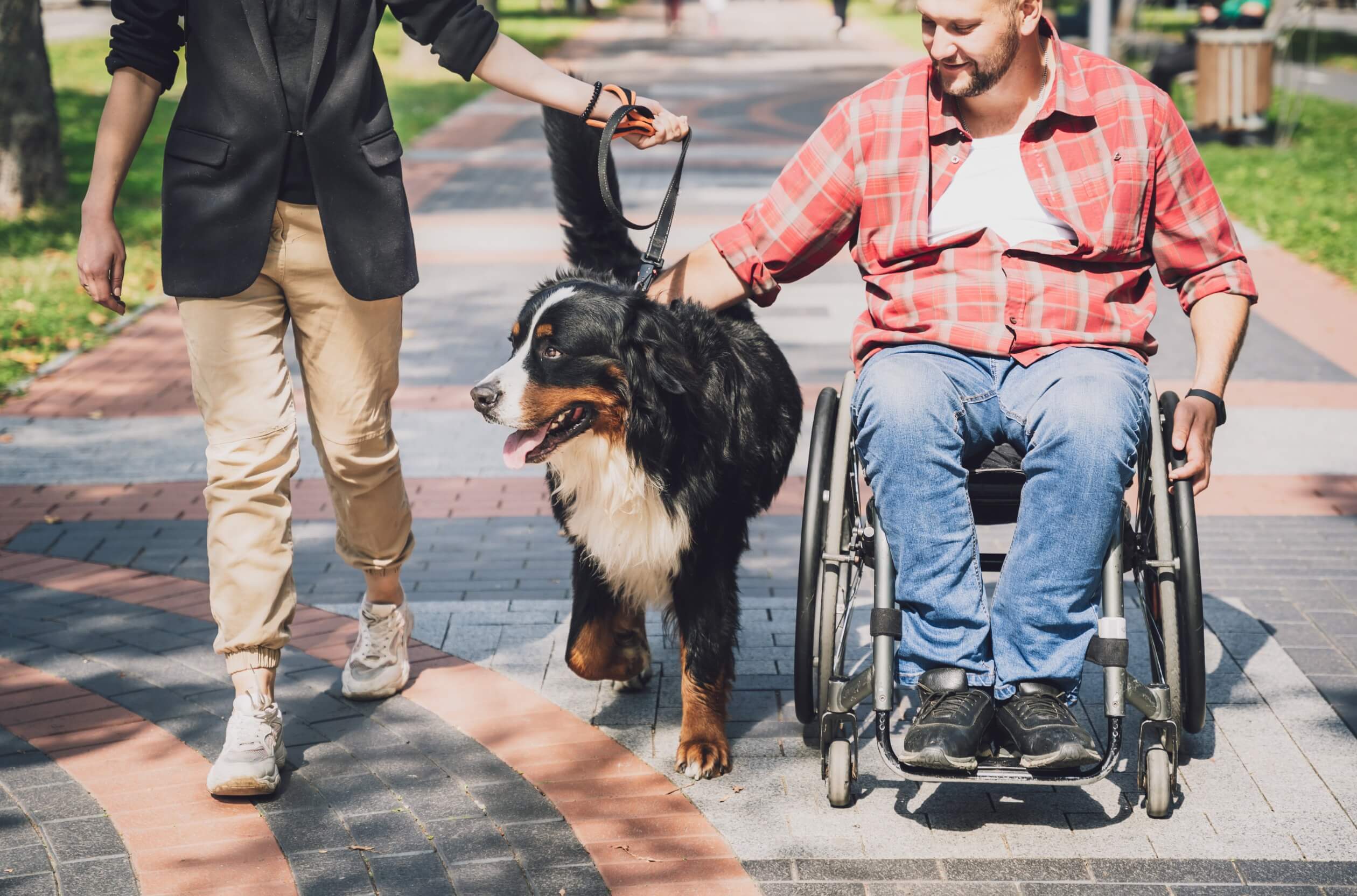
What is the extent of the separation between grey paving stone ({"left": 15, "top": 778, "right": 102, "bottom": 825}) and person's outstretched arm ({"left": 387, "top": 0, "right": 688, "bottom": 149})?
6.36 ft

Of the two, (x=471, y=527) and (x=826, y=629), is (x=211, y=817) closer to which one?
(x=826, y=629)

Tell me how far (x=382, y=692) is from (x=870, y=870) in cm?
150

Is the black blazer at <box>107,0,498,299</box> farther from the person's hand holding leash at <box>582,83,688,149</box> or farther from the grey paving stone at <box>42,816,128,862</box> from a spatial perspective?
the grey paving stone at <box>42,816,128,862</box>

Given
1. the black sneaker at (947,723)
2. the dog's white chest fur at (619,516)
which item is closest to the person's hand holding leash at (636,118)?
the dog's white chest fur at (619,516)

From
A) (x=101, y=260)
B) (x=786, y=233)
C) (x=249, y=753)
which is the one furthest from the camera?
(x=786, y=233)

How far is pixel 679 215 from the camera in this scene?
1115 centimetres

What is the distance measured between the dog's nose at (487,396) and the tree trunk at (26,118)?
30.2 ft

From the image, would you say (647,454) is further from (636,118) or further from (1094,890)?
(1094,890)

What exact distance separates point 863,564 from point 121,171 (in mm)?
1964

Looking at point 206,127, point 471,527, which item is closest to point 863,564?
point 206,127

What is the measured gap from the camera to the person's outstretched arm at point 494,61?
339cm

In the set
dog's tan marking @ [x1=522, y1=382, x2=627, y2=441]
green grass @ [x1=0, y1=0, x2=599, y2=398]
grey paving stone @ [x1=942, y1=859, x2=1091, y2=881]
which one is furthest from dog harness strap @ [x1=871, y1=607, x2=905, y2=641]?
green grass @ [x1=0, y1=0, x2=599, y2=398]

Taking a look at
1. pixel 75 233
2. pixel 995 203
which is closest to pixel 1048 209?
pixel 995 203

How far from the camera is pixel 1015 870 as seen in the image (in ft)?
9.61
